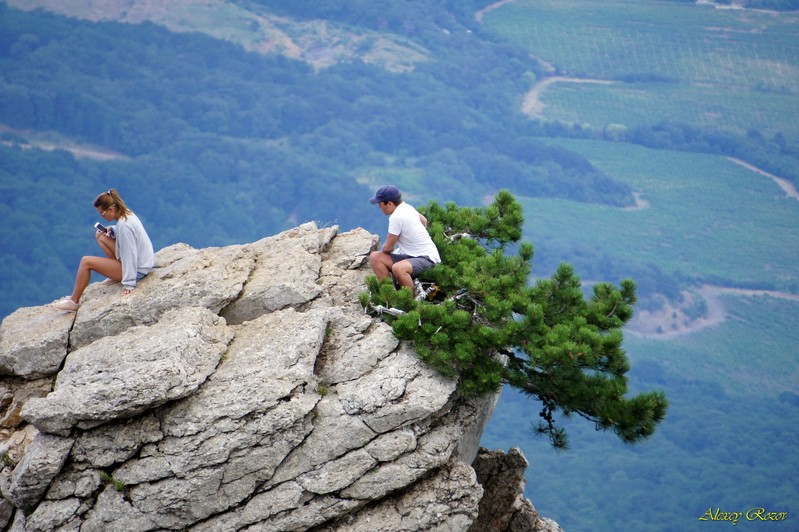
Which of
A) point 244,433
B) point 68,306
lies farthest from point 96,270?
point 244,433

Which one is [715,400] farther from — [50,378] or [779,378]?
[50,378]

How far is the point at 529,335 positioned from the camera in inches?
738

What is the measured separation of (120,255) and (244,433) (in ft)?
18.7

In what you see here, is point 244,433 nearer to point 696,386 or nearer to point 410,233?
point 410,233

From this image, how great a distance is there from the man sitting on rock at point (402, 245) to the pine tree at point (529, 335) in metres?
0.37

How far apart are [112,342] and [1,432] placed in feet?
9.79

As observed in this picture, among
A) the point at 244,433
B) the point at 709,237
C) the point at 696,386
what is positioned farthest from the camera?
the point at 709,237

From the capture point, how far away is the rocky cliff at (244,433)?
1691 cm

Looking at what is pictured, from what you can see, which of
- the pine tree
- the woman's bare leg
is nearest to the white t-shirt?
the pine tree

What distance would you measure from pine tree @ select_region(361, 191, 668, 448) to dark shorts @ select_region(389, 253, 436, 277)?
7.6 inches

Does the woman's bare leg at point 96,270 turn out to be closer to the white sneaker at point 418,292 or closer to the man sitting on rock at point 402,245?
the man sitting on rock at point 402,245

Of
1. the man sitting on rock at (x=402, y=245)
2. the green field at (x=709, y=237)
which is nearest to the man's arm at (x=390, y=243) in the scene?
the man sitting on rock at (x=402, y=245)

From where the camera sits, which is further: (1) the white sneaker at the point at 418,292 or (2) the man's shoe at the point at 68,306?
(2) the man's shoe at the point at 68,306

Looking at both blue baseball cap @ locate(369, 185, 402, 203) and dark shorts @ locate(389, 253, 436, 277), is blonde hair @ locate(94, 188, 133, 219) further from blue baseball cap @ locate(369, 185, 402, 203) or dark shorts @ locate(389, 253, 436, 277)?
dark shorts @ locate(389, 253, 436, 277)
